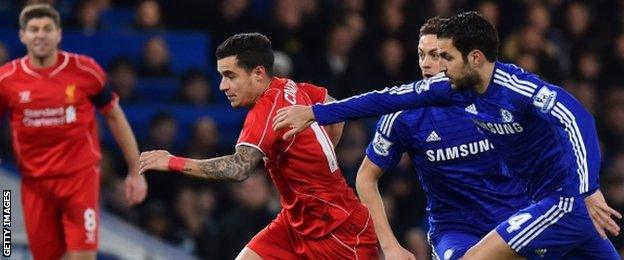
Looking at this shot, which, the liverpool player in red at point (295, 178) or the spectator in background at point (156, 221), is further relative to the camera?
the spectator in background at point (156, 221)

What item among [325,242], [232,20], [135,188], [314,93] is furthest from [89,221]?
[232,20]

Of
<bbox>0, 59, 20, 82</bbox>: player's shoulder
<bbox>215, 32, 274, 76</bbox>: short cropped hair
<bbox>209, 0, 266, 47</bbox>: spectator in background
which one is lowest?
<bbox>209, 0, 266, 47</bbox>: spectator in background

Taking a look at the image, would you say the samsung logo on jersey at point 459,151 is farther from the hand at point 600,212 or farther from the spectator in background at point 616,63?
the spectator in background at point 616,63

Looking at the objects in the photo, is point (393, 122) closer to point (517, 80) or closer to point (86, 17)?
point (517, 80)

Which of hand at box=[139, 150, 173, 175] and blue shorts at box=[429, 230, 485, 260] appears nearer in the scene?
hand at box=[139, 150, 173, 175]

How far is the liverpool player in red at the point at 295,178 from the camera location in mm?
7352

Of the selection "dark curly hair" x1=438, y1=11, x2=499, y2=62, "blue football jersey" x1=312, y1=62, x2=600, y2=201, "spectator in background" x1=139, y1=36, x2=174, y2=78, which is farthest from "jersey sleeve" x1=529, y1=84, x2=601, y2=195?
"spectator in background" x1=139, y1=36, x2=174, y2=78

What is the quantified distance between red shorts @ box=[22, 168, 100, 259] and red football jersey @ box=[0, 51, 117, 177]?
0.27 feet

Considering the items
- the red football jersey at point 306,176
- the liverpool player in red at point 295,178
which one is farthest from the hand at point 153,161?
the red football jersey at point 306,176

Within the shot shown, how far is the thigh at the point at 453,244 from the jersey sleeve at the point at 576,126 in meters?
0.95

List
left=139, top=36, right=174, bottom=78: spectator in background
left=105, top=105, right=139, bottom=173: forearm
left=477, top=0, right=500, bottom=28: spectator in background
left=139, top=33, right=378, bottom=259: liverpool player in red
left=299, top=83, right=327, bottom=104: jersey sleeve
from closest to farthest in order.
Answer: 1. left=139, top=33, right=378, bottom=259: liverpool player in red
2. left=299, top=83, right=327, bottom=104: jersey sleeve
3. left=105, top=105, right=139, bottom=173: forearm
4. left=139, top=36, right=174, bottom=78: spectator in background
5. left=477, top=0, right=500, bottom=28: spectator in background

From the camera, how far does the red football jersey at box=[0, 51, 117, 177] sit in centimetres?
890

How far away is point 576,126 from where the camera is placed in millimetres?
6723

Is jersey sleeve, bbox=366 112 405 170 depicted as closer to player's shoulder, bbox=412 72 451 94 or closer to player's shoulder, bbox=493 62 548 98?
player's shoulder, bbox=412 72 451 94
